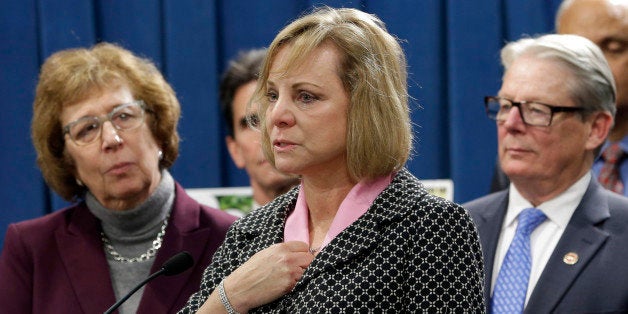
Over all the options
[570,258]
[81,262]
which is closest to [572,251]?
[570,258]

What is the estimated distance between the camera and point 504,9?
3654 millimetres

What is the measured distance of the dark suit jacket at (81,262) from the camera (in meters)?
2.48

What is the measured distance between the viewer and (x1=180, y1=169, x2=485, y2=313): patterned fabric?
1.61m

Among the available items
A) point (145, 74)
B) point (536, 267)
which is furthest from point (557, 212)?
point (145, 74)

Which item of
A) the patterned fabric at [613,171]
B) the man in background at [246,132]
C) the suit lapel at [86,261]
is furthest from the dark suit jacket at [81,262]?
the patterned fabric at [613,171]

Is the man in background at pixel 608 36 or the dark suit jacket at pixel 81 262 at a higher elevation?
the man in background at pixel 608 36

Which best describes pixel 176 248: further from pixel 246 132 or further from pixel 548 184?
pixel 548 184

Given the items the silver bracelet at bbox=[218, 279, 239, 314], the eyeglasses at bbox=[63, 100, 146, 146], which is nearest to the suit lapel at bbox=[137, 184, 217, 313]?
the eyeglasses at bbox=[63, 100, 146, 146]

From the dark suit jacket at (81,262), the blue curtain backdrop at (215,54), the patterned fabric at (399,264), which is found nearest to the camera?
the patterned fabric at (399,264)

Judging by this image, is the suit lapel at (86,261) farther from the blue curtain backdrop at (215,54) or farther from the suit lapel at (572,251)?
the suit lapel at (572,251)

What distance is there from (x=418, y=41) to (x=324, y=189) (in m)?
1.94

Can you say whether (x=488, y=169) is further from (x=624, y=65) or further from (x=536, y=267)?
(x=536, y=267)

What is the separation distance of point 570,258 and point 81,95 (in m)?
1.38

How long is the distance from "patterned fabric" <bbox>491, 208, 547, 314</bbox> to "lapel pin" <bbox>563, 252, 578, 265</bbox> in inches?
4.3
